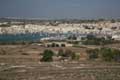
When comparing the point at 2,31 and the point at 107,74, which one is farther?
the point at 2,31

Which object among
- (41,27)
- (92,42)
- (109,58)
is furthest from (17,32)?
(109,58)

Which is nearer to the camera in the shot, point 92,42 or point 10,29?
point 92,42

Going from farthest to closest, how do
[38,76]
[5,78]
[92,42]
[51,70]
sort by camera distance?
1. [92,42]
2. [51,70]
3. [38,76]
4. [5,78]

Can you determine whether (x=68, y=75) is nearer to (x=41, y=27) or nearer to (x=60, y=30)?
(x=60, y=30)

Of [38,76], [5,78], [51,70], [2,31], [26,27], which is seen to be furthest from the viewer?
[26,27]

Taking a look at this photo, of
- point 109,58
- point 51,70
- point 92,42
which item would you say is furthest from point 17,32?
point 51,70

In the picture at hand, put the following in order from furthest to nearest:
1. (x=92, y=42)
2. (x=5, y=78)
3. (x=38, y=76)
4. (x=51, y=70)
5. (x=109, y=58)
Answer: (x=92, y=42) → (x=109, y=58) → (x=51, y=70) → (x=38, y=76) → (x=5, y=78)

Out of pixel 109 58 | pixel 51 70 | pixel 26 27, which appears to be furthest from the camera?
pixel 26 27

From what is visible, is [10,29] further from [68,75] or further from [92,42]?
[68,75]
